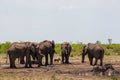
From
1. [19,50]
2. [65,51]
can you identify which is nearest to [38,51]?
[19,50]

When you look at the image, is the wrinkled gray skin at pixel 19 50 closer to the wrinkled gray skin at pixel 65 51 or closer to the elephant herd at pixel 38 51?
the elephant herd at pixel 38 51

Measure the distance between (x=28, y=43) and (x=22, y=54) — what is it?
0.92 meters

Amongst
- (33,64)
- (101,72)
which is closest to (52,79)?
(101,72)

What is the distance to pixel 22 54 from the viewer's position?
30.6 meters

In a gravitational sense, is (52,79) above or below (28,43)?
below

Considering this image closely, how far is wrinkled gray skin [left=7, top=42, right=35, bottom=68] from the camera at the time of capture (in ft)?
98.6

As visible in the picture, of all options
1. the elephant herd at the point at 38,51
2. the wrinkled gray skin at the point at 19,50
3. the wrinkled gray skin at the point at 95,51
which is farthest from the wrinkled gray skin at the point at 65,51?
the wrinkled gray skin at the point at 19,50

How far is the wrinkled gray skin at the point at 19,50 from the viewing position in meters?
30.0

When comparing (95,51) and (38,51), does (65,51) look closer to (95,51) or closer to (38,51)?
(95,51)

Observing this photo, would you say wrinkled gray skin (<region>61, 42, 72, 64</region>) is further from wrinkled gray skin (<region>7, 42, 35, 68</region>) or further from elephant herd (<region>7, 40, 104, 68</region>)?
wrinkled gray skin (<region>7, 42, 35, 68</region>)

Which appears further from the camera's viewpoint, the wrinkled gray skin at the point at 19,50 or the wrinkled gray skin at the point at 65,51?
the wrinkled gray skin at the point at 65,51

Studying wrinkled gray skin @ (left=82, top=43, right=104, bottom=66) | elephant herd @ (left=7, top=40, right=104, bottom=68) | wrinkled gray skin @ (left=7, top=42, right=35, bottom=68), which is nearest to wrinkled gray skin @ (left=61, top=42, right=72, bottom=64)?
elephant herd @ (left=7, top=40, right=104, bottom=68)

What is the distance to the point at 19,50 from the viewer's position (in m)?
30.2

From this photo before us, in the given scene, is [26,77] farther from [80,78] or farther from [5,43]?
[5,43]
